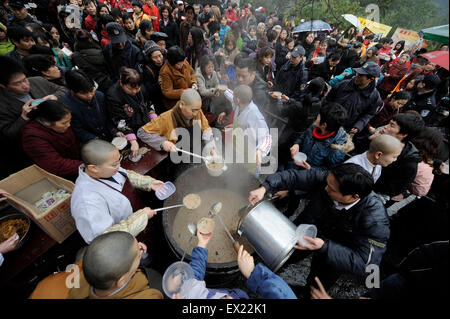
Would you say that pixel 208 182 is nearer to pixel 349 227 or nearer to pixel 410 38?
pixel 349 227

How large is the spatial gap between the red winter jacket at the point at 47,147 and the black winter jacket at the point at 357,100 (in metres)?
5.12

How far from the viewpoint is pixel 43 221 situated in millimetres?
2080

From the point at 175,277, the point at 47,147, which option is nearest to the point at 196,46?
the point at 47,147

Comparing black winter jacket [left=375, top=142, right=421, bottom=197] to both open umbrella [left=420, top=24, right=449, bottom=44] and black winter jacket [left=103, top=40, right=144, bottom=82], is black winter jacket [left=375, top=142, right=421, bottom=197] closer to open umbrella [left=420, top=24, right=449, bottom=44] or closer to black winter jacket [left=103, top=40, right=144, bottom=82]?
open umbrella [left=420, top=24, right=449, bottom=44]

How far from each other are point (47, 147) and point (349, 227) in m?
3.86

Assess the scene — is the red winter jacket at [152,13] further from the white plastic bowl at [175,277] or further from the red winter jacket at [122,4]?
the white plastic bowl at [175,277]

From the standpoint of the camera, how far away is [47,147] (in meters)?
2.46

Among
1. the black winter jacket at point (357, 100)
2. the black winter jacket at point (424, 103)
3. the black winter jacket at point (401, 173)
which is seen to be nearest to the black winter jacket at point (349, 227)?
the black winter jacket at point (401, 173)

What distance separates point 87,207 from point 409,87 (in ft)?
26.9

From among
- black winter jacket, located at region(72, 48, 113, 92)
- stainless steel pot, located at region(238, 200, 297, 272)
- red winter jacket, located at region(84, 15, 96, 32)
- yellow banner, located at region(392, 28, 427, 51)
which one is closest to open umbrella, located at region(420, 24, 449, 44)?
stainless steel pot, located at region(238, 200, 297, 272)

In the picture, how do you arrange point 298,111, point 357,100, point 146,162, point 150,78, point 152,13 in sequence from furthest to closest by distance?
point 152,13, point 298,111, point 150,78, point 357,100, point 146,162

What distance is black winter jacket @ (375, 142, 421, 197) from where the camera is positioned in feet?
9.12

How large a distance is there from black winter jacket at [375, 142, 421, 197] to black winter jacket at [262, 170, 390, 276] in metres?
1.11
